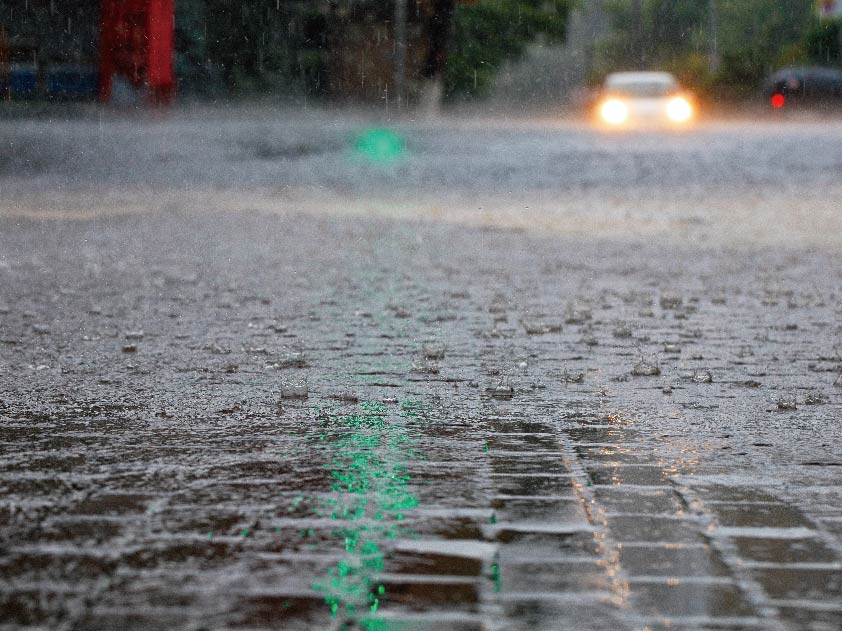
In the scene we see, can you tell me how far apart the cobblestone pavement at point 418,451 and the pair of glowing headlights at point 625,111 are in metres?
16.7

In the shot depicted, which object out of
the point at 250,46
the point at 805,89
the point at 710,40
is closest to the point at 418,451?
the point at 250,46

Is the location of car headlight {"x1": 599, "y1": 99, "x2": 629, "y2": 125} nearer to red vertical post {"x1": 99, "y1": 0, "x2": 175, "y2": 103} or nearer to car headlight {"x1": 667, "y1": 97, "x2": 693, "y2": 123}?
car headlight {"x1": 667, "y1": 97, "x2": 693, "y2": 123}

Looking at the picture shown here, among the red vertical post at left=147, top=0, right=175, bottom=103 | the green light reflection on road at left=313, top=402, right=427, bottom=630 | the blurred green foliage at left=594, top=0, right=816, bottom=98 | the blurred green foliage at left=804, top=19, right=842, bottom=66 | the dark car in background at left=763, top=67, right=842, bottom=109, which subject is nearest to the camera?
the green light reflection on road at left=313, top=402, right=427, bottom=630

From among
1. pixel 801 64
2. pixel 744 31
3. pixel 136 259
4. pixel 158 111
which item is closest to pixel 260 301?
pixel 136 259

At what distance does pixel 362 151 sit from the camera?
70.6ft

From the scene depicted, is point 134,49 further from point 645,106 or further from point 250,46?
point 645,106

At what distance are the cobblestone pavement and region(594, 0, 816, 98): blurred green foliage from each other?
3365cm

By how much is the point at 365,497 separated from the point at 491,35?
37.3m

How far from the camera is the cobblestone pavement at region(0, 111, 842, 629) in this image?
3.00 meters

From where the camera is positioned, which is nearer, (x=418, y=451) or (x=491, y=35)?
(x=418, y=451)

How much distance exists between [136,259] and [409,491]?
6.52m

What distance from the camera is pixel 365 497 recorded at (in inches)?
149

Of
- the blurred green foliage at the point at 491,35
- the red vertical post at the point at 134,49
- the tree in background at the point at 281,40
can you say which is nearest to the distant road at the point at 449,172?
the red vertical post at the point at 134,49

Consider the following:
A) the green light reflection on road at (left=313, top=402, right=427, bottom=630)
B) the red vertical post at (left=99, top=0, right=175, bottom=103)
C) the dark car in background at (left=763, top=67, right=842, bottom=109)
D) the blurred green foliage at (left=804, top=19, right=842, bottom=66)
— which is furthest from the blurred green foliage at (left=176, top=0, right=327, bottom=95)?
the green light reflection on road at (left=313, top=402, right=427, bottom=630)
